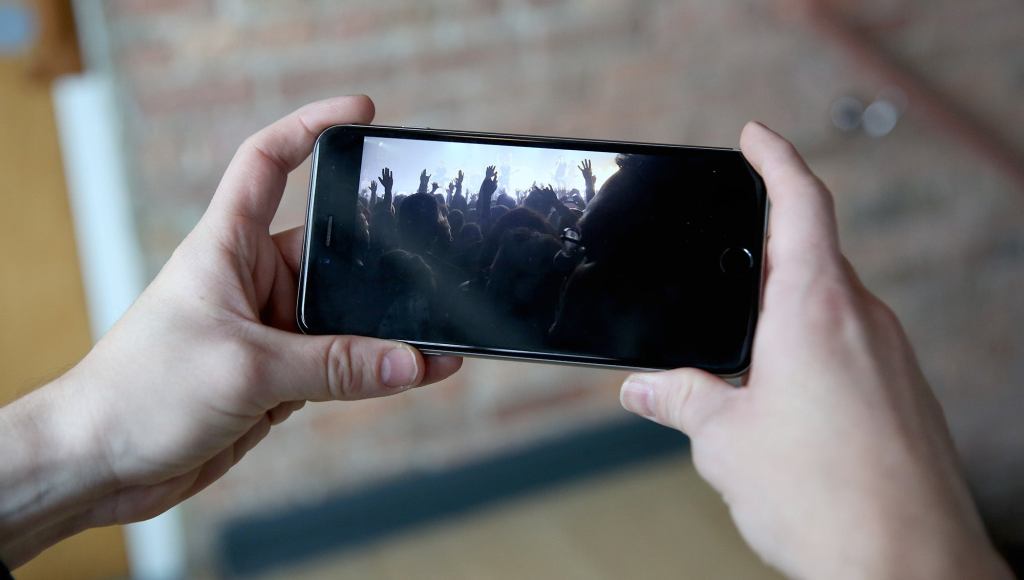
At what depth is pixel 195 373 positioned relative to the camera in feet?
1.81

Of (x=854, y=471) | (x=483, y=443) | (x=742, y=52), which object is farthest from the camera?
(x=483, y=443)

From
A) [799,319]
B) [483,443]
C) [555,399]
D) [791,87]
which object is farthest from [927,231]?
[799,319]

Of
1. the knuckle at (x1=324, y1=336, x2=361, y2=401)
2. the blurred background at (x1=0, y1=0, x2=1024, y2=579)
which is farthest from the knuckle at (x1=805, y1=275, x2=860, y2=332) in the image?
the blurred background at (x1=0, y1=0, x2=1024, y2=579)

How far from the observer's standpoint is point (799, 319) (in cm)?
47

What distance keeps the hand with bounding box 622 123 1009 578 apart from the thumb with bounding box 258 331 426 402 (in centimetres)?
21

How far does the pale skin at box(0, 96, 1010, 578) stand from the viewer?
431 mm

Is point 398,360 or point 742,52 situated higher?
point 742,52

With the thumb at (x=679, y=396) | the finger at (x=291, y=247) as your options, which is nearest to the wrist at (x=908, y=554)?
the thumb at (x=679, y=396)

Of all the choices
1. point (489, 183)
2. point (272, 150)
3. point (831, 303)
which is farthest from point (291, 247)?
point (831, 303)

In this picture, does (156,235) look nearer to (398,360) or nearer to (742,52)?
(398,360)

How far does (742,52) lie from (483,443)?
0.68 metres

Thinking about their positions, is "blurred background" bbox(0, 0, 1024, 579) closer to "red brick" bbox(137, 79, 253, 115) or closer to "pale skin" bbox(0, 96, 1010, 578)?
"red brick" bbox(137, 79, 253, 115)

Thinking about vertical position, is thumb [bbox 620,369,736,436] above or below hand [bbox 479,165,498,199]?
below

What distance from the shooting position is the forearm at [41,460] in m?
0.58
